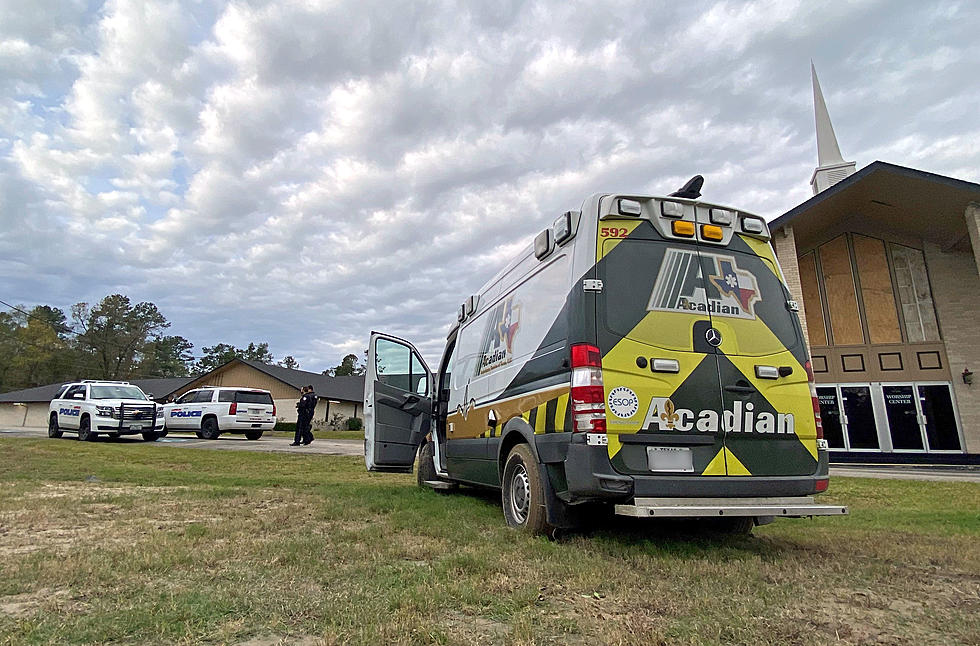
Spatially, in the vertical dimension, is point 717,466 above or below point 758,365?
below

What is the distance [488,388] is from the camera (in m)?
5.74

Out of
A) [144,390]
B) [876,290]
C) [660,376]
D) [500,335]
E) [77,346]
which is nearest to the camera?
[660,376]

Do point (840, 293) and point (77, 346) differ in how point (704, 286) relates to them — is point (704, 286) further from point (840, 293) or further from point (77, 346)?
point (77, 346)

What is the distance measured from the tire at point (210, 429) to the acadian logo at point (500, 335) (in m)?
17.4

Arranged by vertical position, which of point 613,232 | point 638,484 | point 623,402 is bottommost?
point 638,484

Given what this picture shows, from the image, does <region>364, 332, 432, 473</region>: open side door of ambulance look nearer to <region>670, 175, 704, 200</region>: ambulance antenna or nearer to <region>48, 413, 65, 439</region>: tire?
<region>670, 175, 704, 200</region>: ambulance antenna

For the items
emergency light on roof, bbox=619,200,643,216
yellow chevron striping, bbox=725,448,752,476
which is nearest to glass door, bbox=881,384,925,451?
yellow chevron striping, bbox=725,448,752,476

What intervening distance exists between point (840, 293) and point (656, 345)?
1555 centimetres

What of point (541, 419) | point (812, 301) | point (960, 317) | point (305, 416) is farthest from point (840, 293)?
point (305, 416)

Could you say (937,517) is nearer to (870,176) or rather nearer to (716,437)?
(716,437)

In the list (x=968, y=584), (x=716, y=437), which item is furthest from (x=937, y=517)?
(x=716, y=437)

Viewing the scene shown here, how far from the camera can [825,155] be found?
956 inches

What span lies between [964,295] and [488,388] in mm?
16352

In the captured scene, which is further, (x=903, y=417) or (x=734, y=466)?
(x=903, y=417)
